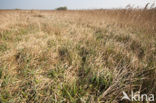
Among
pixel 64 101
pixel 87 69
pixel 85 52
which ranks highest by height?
pixel 85 52

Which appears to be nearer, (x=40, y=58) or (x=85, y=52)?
(x=40, y=58)

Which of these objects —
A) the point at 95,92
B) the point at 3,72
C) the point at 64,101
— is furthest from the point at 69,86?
Answer: the point at 3,72

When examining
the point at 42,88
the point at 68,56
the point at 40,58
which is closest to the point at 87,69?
the point at 68,56

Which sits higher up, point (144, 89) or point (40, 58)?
point (40, 58)

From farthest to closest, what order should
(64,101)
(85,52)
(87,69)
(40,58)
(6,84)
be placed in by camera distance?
1. (85,52)
2. (40,58)
3. (87,69)
4. (6,84)
5. (64,101)

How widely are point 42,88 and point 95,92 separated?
0.48 meters

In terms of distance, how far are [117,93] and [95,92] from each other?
→ 0.59 feet

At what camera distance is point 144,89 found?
2.37ft

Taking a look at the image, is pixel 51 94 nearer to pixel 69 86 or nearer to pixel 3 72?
pixel 69 86

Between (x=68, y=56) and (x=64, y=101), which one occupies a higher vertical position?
(x=68, y=56)

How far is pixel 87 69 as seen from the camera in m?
0.94

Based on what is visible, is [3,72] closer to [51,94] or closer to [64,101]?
[51,94]

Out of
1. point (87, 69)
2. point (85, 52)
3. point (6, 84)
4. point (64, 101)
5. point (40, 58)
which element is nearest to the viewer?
point (64, 101)

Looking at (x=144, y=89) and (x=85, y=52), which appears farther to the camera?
(x=85, y=52)
